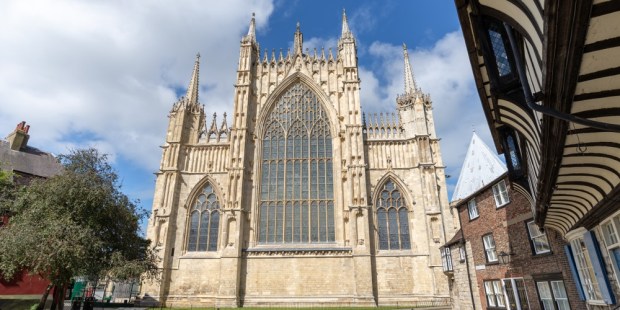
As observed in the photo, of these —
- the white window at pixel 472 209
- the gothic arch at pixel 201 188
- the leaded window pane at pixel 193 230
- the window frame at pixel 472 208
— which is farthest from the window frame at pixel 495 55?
the leaded window pane at pixel 193 230

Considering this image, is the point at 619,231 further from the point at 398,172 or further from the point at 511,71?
the point at 398,172

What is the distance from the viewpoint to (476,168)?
93.0 feet

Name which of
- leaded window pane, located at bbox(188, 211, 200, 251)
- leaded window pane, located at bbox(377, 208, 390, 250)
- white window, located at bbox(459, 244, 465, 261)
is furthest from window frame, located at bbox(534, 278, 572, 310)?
leaded window pane, located at bbox(188, 211, 200, 251)

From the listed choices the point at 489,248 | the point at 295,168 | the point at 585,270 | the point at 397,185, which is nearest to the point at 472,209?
the point at 489,248

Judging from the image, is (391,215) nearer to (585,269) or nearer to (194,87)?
(585,269)

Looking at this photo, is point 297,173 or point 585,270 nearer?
point 585,270

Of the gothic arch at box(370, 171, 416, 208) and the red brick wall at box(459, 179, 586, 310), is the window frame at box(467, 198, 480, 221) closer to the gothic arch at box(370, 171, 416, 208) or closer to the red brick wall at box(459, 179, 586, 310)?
the red brick wall at box(459, 179, 586, 310)

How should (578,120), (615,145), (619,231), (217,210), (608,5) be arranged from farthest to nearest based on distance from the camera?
(217,210), (619,231), (615,145), (578,120), (608,5)

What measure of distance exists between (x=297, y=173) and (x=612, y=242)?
70.7ft

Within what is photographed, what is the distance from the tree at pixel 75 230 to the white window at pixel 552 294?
1740 centimetres

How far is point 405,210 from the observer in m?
25.5

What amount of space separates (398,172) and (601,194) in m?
20.7

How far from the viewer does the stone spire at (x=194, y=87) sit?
29.7m

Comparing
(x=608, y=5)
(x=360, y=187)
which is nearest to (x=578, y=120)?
(x=608, y=5)
